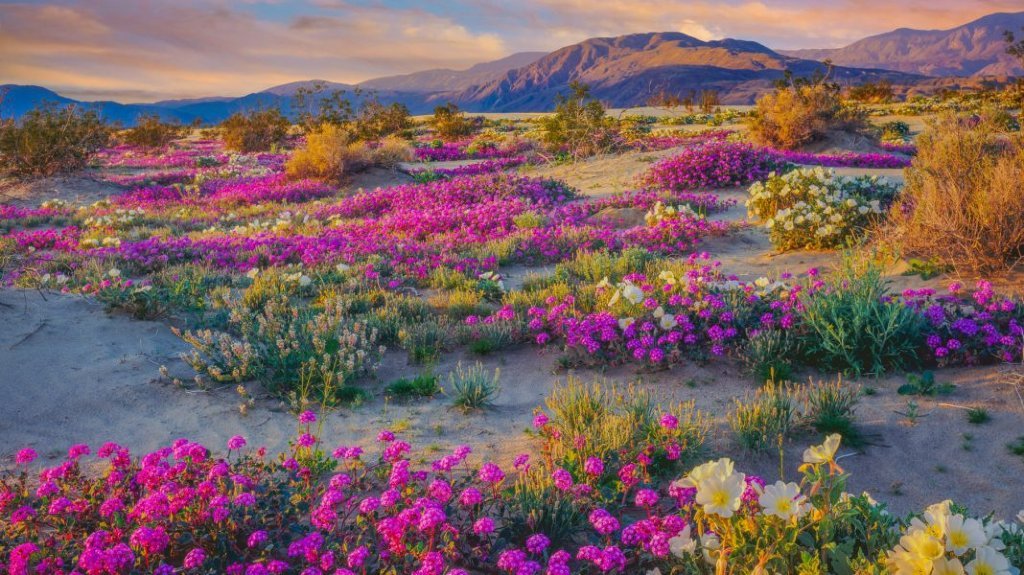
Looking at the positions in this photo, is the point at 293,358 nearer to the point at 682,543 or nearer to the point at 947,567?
the point at 682,543

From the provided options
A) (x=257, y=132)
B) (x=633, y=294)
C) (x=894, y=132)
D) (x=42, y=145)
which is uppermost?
(x=257, y=132)

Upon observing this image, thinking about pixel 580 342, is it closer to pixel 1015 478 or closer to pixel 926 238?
pixel 1015 478

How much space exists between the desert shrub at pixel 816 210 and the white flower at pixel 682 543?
6866 mm

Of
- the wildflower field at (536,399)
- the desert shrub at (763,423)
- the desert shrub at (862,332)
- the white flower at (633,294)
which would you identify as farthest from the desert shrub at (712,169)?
the desert shrub at (763,423)

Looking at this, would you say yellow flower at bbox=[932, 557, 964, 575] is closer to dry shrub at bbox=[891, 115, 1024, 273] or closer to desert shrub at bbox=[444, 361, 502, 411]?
desert shrub at bbox=[444, 361, 502, 411]

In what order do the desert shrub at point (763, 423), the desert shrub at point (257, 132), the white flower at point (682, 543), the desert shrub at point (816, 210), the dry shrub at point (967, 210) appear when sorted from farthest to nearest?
the desert shrub at point (257, 132) < the desert shrub at point (816, 210) < the dry shrub at point (967, 210) < the desert shrub at point (763, 423) < the white flower at point (682, 543)

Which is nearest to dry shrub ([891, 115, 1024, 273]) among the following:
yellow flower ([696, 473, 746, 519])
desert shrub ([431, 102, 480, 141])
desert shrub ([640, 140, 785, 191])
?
yellow flower ([696, 473, 746, 519])

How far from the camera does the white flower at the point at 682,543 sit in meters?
2.54

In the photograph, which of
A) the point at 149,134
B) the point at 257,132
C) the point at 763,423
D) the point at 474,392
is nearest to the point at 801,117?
the point at 763,423

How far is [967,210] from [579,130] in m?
16.3

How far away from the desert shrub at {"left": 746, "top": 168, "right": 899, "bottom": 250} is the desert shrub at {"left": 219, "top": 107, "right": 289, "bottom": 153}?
29026 millimetres

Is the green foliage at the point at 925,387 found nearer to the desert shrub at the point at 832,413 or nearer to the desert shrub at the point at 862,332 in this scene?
the desert shrub at the point at 862,332

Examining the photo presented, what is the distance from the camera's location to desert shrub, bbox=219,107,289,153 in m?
33.2

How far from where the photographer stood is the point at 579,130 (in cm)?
2255
